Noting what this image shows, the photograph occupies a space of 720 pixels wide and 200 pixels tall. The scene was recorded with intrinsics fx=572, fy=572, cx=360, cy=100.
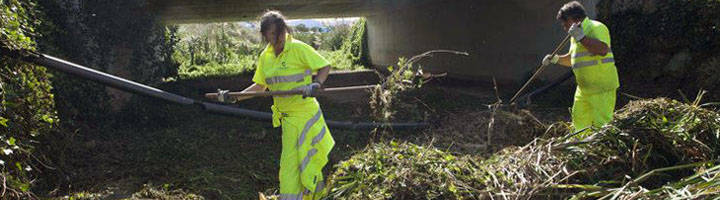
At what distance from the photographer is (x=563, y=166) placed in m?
3.43

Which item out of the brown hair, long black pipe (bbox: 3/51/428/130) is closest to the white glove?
long black pipe (bbox: 3/51/428/130)

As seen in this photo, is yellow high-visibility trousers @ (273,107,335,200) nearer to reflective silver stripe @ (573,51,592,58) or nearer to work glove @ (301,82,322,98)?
work glove @ (301,82,322,98)

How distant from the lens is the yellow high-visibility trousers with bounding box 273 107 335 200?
4.07 metres

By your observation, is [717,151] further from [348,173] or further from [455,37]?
[455,37]

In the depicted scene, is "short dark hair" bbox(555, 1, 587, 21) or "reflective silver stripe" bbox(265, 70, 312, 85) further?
"short dark hair" bbox(555, 1, 587, 21)

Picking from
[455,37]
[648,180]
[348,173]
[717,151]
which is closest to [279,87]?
[348,173]

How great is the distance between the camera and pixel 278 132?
7.54 metres

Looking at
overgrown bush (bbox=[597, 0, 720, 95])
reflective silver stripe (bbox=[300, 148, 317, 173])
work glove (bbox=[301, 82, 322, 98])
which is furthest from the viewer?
overgrown bush (bbox=[597, 0, 720, 95])

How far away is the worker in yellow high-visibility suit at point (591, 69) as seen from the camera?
490 centimetres

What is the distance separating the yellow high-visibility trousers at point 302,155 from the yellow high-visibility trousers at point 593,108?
2.24 m

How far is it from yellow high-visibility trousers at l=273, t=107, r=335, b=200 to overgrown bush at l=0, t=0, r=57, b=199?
1879 millimetres

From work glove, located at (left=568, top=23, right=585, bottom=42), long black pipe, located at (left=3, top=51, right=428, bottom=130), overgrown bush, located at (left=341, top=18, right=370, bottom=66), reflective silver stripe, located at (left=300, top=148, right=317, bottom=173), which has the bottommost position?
overgrown bush, located at (left=341, top=18, right=370, bottom=66)

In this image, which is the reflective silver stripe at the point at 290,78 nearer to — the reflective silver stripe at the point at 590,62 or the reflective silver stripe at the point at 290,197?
the reflective silver stripe at the point at 290,197

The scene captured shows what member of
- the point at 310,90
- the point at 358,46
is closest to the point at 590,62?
the point at 310,90
